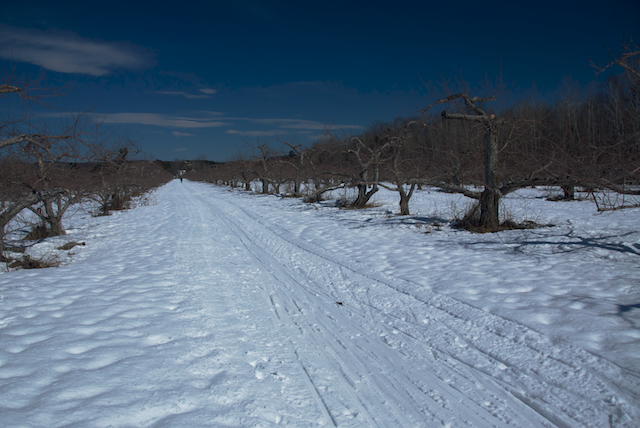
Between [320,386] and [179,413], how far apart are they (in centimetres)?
105

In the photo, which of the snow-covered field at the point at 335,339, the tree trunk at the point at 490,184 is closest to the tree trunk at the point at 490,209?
the tree trunk at the point at 490,184

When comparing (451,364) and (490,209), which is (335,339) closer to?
(451,364)

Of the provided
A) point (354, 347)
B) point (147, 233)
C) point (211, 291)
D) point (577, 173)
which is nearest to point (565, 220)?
point (577, 173)

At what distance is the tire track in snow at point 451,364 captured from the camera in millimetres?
2406

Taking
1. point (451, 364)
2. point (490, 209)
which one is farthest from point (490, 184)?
point (451, 364)

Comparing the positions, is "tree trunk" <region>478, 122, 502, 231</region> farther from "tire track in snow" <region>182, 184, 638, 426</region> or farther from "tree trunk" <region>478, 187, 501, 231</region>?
"tire track in snow" <region>182, 184, 638, 426</region>

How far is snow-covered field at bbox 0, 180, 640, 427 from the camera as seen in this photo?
2.43 meters

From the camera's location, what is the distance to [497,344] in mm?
3311

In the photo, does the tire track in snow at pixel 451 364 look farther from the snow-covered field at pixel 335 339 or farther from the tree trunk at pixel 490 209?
the tree trunk at pixel 490 209

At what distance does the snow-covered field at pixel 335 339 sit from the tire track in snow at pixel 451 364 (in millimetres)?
15

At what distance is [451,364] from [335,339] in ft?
3.69

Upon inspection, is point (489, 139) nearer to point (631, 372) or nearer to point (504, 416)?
point (631, 372)

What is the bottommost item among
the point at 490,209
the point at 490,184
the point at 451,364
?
the point at 451,364

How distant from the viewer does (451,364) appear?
3.02 metres
